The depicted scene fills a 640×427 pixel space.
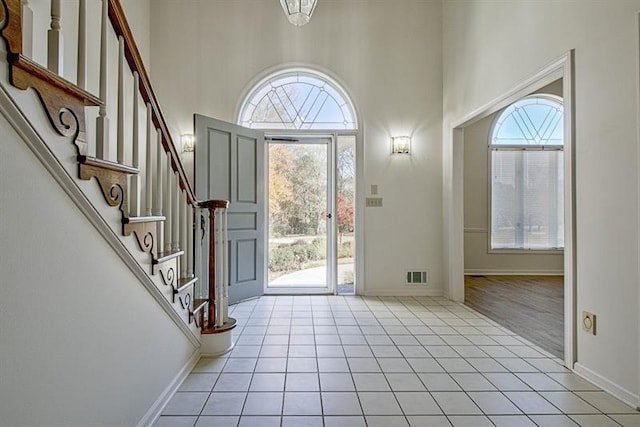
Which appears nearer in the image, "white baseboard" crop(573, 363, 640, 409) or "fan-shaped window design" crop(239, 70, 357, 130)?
"white baseboard" crop(573, 363, 640, 409)

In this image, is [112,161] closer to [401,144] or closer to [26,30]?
[26,30]

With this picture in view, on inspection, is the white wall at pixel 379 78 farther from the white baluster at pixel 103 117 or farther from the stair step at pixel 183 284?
the white baluster at pixel 103 117

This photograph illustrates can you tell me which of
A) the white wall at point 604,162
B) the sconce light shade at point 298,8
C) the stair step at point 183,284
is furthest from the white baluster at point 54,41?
the white wall at point 604,162

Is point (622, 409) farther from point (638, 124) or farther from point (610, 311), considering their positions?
point (638, 124)

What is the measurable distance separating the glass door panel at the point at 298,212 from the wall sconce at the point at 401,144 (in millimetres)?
827

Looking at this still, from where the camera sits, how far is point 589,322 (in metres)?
2.31

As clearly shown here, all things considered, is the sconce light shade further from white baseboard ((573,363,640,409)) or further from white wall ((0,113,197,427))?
white baseboard ((573,363,640,409))

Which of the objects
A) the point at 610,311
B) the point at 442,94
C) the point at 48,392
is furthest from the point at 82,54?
the point at 442,94

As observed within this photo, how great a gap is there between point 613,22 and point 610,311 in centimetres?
167

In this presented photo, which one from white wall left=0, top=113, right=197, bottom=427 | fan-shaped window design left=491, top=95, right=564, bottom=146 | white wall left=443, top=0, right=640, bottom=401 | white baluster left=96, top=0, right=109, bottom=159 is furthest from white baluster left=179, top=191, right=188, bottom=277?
fan-shaped window design left=491, top=95, right=564, bottom=146

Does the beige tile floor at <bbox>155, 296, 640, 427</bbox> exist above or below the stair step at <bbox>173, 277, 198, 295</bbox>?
below

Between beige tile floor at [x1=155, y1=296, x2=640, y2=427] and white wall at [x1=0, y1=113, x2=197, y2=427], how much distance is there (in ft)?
1.70

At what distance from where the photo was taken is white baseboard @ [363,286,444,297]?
4602 millimetres

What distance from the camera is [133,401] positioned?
1.63 metres
